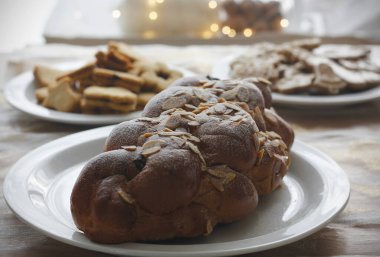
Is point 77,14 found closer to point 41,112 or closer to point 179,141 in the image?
point 41,112

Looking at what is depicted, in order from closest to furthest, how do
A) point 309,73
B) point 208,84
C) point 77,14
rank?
point 208,84 < point 309,73 < point 77,14

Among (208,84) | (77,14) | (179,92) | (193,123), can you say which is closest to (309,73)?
(208,84)

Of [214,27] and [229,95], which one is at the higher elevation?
[229,95]

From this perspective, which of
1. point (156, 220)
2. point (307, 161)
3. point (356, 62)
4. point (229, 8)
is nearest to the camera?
point (156, 220)

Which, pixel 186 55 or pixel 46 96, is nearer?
pixel 46 96

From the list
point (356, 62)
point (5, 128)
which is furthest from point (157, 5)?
point (5, 128)

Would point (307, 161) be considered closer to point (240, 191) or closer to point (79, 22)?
point (240, 191)

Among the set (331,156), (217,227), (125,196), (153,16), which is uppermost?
(125,196)

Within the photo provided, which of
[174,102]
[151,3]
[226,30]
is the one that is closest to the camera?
[174,102]
